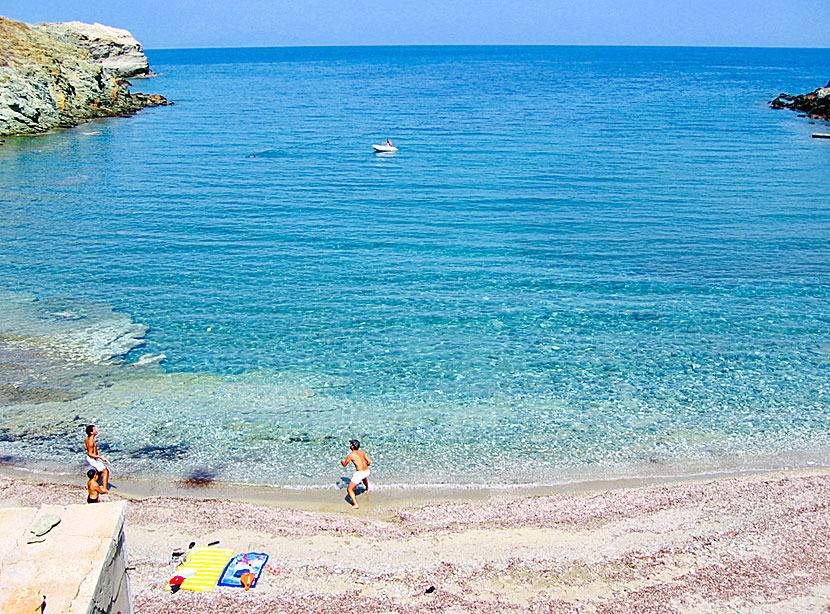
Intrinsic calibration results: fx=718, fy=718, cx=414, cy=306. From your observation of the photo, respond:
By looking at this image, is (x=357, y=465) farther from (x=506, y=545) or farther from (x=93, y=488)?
(x=93, y=488)

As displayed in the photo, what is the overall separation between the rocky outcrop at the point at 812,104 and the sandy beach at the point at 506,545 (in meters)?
83.7

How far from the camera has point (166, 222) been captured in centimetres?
4119

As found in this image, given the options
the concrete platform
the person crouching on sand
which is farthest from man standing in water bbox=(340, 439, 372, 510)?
the concrete platform

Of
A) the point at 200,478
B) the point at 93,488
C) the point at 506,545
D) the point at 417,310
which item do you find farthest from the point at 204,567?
the point at 417,310

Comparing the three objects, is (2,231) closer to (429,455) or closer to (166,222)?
(166,222)

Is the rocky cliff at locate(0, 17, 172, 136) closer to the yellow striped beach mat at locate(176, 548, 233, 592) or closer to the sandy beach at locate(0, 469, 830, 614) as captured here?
the sandy beach at locate(0, 469, 830, 614)

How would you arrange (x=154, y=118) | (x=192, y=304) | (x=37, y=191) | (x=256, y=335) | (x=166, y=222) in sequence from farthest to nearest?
(x=154, y=118) < (x=37, y=191) < (x=166, y=222) < (x=192, y=304) < (x=256, y=335)

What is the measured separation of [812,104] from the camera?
301ft

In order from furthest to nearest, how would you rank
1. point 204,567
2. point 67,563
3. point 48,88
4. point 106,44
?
1. point 106,44
2. point 48,88
3. point 204,567
4. point 67,563

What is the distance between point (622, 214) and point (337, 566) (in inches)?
1298

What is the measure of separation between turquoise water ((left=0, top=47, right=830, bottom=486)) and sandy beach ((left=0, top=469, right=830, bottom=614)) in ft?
4.78

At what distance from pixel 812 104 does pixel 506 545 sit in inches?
3760

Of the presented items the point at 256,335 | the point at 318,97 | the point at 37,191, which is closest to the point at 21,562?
the point at 256,335

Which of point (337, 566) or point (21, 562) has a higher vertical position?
point (21, 562)
